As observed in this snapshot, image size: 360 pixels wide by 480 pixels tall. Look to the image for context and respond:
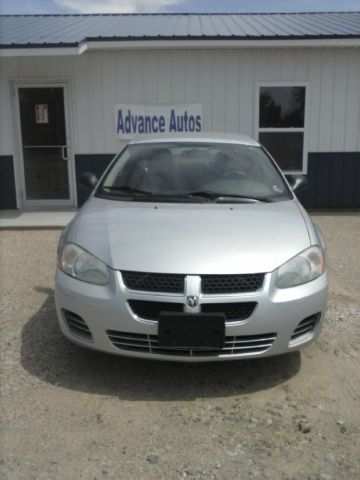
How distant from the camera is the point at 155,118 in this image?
962 centimetres

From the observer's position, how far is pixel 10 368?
12.2 feet

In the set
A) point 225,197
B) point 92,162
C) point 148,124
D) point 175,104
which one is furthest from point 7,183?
point 225,197

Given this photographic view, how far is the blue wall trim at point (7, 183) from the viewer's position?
9711 millimetres

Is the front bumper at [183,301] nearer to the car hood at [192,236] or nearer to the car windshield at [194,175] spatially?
the car hood at [192,236]

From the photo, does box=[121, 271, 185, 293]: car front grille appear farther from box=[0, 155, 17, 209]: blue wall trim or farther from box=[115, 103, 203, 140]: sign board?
box=[0, 155, 17, 209]: blue wall trim

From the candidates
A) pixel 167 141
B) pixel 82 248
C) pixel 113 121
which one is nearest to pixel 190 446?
pixel 82 248

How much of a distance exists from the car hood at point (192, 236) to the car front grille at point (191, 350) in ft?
1.39

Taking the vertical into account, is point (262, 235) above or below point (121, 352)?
above

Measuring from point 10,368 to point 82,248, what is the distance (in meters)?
1.01

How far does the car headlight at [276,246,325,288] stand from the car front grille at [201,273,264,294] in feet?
0.55

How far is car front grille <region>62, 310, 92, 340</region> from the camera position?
346 cm

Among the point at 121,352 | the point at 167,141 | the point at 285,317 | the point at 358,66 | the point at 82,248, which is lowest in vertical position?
the point at 121,352

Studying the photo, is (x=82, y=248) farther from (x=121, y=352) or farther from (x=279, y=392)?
(x=279, y=392)

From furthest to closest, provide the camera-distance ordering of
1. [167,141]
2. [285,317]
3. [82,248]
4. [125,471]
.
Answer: [167,141], [82,248], [285,317], [125,471]
